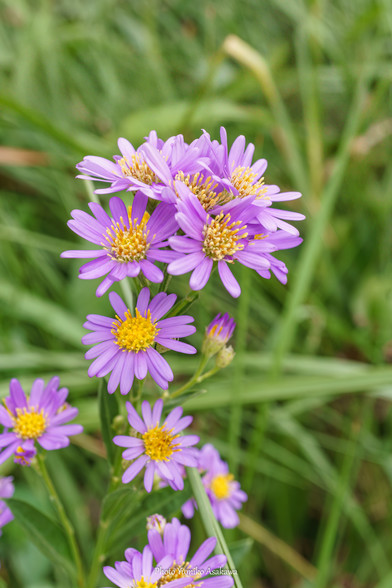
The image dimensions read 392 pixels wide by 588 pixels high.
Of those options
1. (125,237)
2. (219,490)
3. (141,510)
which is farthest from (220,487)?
(125,237)

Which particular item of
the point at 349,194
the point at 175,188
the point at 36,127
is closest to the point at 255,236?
the point at 175,188

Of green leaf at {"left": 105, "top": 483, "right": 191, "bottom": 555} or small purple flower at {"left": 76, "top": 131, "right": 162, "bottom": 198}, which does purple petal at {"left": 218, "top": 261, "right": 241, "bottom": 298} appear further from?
green leaf at {"left": 105, "top": 483, "right": 191, "bottom": 555}

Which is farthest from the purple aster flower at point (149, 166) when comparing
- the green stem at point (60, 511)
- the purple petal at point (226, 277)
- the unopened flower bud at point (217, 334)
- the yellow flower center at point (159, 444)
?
the green stem at point (60, 511)

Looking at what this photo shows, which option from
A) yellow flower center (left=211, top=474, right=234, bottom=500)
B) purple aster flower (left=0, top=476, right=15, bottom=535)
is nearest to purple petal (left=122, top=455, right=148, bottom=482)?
purple aster flower (left=0, top=476, right=15, bottom=535)

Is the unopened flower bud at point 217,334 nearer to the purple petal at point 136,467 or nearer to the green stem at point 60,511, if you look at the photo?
the purple petal at point 136,467

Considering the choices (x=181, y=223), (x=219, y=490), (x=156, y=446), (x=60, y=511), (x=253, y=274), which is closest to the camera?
(x=181, y=223)

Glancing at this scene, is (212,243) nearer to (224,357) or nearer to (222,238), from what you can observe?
(222,238)

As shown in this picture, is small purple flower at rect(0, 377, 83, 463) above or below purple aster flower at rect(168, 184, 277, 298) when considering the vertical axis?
below
